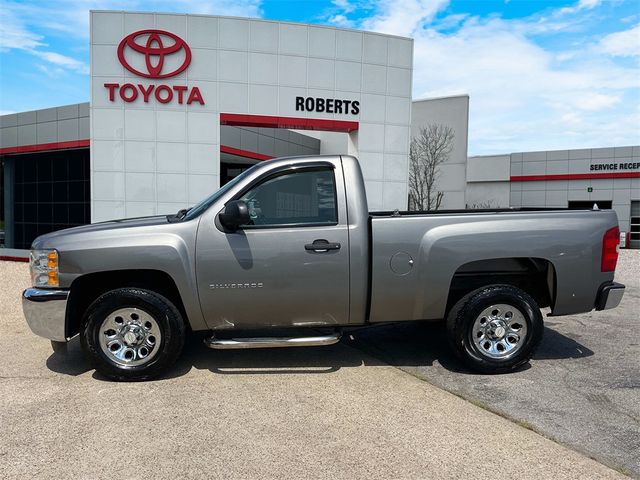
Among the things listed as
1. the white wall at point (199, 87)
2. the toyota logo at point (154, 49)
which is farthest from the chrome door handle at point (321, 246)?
the toyota logo at point (154, 49)

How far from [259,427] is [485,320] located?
2450 mm

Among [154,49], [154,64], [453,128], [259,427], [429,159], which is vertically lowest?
[259,427]

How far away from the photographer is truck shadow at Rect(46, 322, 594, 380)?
4.76 metres

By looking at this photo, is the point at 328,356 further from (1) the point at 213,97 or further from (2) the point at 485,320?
(1) the point at 213,97

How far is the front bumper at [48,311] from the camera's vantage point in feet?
14.1

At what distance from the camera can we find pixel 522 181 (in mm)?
36562

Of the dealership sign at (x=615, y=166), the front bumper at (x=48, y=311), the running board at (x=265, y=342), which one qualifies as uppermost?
the dealership sign at (x=615, y=166)

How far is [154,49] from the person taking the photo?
1205 cm

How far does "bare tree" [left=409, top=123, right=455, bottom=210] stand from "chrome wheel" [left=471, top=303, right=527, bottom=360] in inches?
840

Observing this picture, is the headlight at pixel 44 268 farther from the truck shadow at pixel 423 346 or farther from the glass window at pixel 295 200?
the truck shadow at pixel 423 346

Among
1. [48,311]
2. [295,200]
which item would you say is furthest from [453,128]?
[48,311]

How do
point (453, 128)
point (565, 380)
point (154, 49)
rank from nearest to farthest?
1. point (565, 380)
2. point (154, 49)
3. point (453, 128)

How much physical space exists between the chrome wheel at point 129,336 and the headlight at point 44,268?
2.06 ft

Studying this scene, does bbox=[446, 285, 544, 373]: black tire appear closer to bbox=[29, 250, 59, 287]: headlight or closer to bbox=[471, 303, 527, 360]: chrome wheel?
bbox=[471, 303, 527, 360]: chrome wheel
